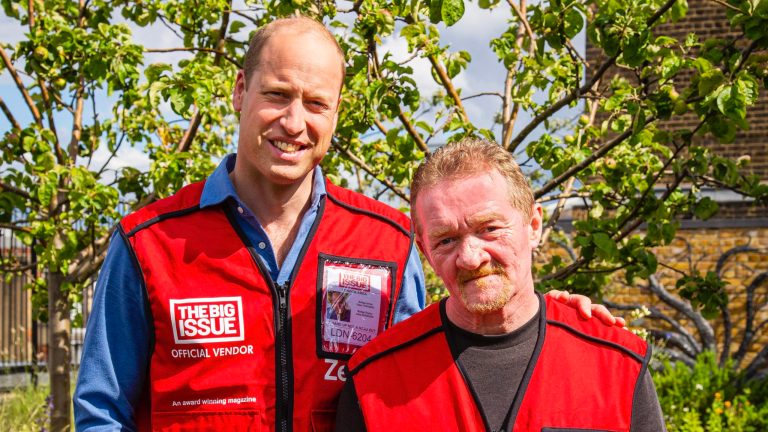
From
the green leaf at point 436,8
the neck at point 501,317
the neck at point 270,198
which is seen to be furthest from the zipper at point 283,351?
the green leaf at point 436,8

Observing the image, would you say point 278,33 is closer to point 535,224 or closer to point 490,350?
point 535,224

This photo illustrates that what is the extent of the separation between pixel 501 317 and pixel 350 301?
52cm

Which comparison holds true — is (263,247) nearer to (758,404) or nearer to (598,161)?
(598,161)

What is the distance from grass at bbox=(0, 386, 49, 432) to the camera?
7.02m

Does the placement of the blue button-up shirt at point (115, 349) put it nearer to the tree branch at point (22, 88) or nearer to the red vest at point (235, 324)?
the red vest at point (235, 324)

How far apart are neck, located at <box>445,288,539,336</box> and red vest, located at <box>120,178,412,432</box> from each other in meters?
0.40

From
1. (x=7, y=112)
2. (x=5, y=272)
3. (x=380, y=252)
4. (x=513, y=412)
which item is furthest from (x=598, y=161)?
(x=5, y=272)

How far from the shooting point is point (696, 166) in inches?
181

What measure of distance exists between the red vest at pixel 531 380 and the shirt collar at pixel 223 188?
0.52m

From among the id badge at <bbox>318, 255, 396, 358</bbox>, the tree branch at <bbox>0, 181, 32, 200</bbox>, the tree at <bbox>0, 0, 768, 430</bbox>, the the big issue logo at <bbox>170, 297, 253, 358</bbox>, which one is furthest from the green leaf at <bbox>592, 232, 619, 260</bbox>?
the tree branch at <bbox>0, 181, 32, 200</bbox>

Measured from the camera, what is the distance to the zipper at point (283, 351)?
238 cm

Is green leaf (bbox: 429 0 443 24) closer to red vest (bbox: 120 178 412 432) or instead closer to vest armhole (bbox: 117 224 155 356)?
red vest (bbox: 120 178 412 432)

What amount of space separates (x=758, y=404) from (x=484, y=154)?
7.47 meters

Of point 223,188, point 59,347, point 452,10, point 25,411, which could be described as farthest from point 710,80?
point 25,411
